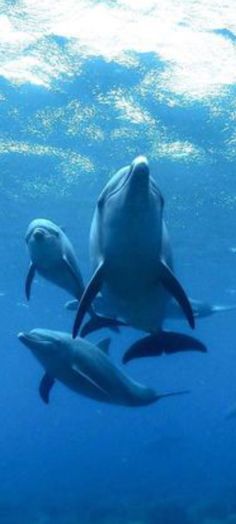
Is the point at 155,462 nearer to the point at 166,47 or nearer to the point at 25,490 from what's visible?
the point at 25,490

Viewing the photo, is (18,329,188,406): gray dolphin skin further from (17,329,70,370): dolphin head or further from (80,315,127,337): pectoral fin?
(80,315,127,337): pectoral fin

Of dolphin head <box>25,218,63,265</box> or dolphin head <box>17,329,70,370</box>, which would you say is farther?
dolphin head <box>17,329,70,370</box>

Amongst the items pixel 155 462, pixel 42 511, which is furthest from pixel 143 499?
pixel 155 462

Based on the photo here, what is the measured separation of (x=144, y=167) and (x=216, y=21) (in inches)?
392

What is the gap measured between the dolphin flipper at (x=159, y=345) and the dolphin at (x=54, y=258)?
37cm

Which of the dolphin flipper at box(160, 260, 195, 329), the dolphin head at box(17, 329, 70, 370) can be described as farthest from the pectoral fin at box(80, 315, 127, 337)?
the dolphin head at box(17, 329, 70, 370)

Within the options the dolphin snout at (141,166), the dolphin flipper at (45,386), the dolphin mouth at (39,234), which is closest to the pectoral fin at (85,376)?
the dolphin flipper at (45,386)

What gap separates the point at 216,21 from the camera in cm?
1290

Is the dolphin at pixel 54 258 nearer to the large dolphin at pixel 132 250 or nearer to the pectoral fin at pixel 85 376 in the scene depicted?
the large dolphin at pixel 132 250

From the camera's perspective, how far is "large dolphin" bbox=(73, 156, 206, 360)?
4691mm

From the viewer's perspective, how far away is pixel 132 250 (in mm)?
5137

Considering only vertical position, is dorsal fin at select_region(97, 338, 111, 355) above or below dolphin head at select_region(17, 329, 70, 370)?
below

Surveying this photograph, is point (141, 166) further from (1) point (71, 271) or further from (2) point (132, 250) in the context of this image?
(1) point (71, 271)

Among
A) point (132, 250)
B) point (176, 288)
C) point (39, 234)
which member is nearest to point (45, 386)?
point (39, 234)
